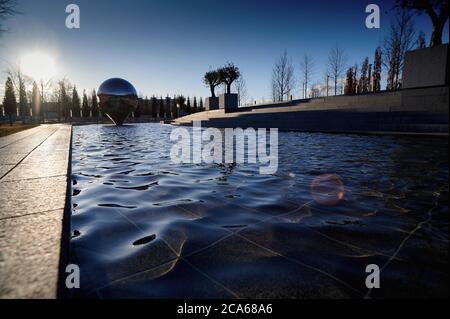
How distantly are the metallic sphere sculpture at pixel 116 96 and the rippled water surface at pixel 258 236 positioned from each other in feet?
71.1

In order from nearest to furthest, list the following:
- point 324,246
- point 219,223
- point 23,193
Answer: point 324,246, point 219,223, point 23,193

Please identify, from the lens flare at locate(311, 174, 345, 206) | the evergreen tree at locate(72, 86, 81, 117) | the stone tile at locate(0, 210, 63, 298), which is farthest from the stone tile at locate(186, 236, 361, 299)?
the evergreen tree at locate(72, 86, 81, 117)

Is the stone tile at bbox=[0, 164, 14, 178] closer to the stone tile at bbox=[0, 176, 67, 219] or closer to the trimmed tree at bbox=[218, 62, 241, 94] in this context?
the stone tile at bbox=[0, 176, 67, 219]

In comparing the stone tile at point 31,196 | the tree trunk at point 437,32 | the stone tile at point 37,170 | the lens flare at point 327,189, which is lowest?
the lens flare at point 327,189

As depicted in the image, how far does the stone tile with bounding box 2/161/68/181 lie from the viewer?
327 centimetres

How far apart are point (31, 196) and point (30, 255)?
4.12ft

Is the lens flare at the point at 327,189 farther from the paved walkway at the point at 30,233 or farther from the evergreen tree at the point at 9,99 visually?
the evergreen tree at the point at 9,99

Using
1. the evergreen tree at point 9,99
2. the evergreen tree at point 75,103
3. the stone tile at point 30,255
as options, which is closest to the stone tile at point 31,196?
the stone tile at point 30,255

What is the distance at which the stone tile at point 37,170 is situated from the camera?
327 cm
